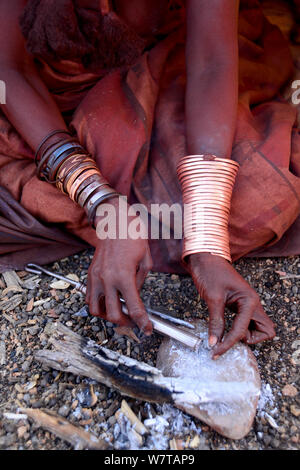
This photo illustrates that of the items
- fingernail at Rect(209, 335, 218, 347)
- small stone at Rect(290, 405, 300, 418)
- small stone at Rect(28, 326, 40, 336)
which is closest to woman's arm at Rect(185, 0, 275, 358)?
fingernail at Rect(209, 335, 218, 347)

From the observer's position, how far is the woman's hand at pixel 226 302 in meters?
1.32

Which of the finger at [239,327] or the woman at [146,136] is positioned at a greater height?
the woman at [146,136]

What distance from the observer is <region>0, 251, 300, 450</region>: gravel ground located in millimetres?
1282

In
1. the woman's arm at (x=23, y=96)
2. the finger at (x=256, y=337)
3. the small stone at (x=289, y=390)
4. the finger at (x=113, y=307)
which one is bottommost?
the small stone at (x=289, y=390)

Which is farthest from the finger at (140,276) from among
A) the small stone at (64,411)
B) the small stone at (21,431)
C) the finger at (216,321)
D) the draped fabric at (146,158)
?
the small stone at (21,431)

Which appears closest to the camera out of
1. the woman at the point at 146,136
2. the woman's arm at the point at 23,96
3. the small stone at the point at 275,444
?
the small stone at the point at 275,444

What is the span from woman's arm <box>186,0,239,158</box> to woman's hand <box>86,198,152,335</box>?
482 mm

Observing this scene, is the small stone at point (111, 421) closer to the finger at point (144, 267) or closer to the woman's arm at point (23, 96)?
the finger at point (144, 267)

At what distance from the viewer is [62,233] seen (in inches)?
74.2

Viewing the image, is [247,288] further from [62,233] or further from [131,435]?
[62,233]

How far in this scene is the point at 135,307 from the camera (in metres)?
1.32

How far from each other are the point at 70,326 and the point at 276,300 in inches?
32.6

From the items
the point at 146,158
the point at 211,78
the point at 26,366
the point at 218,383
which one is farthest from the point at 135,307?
the point at 211,78

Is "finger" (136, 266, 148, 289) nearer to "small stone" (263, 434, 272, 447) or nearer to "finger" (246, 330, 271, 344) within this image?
"finger" (246, 330, 271, 344)
